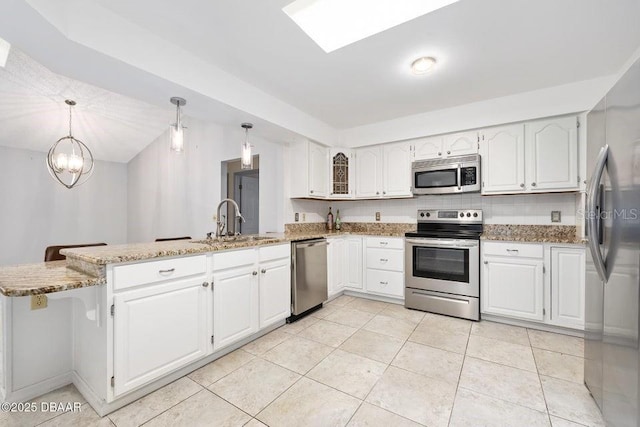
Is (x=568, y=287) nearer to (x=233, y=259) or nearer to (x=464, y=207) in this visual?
(x=464, y=207)

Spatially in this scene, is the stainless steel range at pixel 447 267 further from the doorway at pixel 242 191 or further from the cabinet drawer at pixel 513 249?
the doorway at pixel 242 191

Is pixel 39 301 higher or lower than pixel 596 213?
lower

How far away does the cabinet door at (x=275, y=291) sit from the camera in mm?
2502

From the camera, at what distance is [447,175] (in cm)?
318

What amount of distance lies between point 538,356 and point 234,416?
2.30 m

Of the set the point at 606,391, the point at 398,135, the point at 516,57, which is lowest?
the point at 606,391

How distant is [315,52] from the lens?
2086mm

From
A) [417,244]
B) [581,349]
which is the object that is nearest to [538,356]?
[581,349]

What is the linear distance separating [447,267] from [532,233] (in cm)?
100

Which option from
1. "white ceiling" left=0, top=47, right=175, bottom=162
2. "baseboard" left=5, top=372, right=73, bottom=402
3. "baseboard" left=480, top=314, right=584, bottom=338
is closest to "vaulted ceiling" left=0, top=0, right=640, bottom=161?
"white ceiling" left=0, top=47, right=175, bottom=162

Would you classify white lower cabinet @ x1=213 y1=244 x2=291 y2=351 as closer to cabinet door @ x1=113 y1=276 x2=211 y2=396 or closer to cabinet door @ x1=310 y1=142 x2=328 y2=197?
cabinet door @ x1=113 y1=276 x2=211 y2=396

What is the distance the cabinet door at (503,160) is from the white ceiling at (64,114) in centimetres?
365

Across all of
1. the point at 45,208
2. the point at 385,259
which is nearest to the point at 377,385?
the point at 385,259

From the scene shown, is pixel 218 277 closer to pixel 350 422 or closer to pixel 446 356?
pixel 350 422
